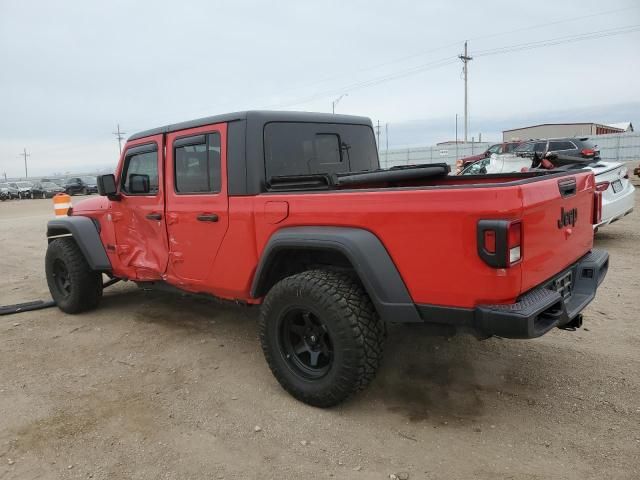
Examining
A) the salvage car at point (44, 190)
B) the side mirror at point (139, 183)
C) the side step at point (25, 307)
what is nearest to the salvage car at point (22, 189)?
the salvage car at point (44, 190)

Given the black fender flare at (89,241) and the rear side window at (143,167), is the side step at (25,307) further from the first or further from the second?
the rear side window at (143,167)

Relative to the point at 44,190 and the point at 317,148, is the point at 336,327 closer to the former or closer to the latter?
the point at 317,148

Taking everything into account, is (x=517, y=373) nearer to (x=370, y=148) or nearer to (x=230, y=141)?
(x=370, y=148)

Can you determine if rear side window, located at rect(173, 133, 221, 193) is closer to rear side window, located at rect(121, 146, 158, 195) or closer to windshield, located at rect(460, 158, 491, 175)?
rear side window, located at rect(121, 146, 158, 195)

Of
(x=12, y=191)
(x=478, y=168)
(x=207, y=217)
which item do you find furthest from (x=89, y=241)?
(x=12, y=191)

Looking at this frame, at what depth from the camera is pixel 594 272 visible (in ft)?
10.6

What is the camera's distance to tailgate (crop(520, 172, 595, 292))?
250cm

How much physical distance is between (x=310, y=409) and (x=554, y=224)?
1.83 m

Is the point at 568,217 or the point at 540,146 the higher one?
the point at 540,146

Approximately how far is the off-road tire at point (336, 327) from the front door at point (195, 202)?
0.81 metres

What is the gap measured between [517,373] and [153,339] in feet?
10.1

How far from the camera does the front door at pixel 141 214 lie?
425 centimetres

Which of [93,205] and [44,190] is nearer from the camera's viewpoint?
[93,205]

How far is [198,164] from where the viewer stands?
388cm
